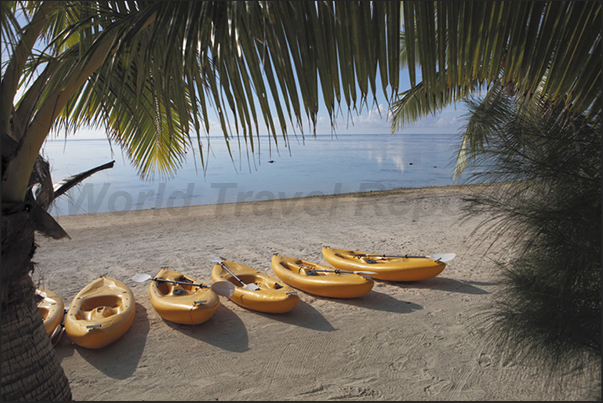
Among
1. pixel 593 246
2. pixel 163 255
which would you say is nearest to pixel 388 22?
pixel 593 246

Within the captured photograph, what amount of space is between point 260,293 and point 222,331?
616 millimetres

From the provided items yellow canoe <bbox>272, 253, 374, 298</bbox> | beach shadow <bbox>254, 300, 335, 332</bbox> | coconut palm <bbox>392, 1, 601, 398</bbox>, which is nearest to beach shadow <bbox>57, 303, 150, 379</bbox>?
beach shadow <bbox>254, 300, 335, 332</bbox>

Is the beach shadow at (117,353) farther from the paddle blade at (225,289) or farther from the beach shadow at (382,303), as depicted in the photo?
the beach shadow at (382,303)

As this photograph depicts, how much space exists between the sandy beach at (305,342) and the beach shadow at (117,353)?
0.05ft

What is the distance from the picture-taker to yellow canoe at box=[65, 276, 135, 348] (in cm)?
384

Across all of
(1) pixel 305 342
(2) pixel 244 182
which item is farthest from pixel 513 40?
(2) pixel 244 182

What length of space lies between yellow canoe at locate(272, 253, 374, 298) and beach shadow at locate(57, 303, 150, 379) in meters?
1.90

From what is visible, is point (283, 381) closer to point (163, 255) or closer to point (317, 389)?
point (317, 389)

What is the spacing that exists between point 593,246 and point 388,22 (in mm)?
1731

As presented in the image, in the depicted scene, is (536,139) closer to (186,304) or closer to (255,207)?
(186,304)

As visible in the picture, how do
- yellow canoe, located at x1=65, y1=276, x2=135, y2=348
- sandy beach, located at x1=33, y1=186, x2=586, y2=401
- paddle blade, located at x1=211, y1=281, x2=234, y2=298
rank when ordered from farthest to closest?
paddle blade, located at x1=211, y1=281, x2=234, y2=298 → yellow canoe, located at x1=65, y1=276, x2=135, y2=348 → sandy beach, located at x1=33, y1=186, x2=586, y2=401

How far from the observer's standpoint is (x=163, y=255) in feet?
23.3

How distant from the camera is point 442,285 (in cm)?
556

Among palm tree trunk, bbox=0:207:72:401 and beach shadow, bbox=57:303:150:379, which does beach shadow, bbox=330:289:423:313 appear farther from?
palm tree trunk, bbox=0:207:72:401
